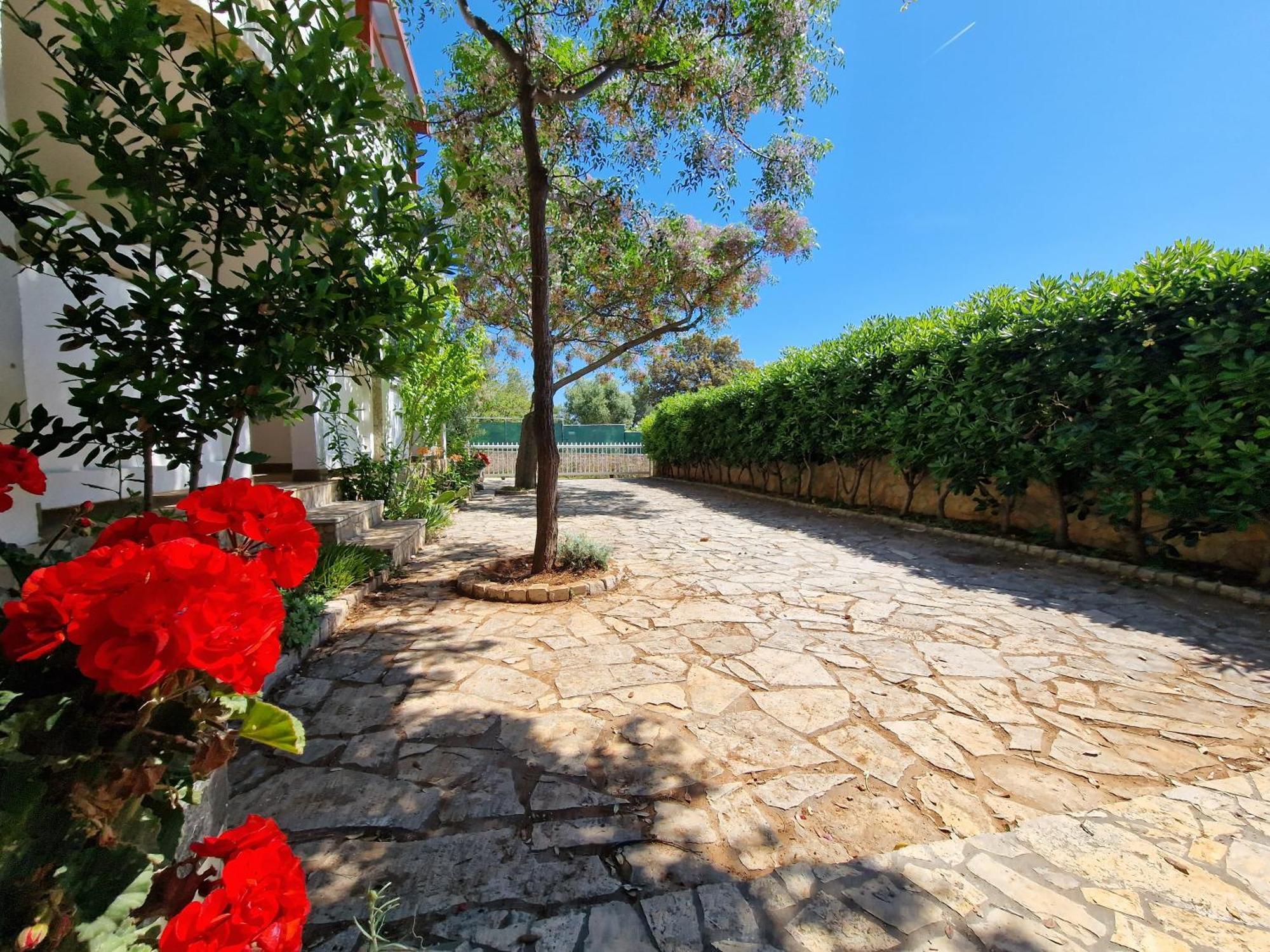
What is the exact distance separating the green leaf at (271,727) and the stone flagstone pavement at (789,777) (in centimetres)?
89

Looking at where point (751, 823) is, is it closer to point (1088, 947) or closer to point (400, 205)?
point (1088, 947)

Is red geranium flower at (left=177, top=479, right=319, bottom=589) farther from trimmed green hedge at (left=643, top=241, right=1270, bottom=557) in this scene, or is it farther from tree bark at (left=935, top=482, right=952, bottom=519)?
tree bark at (left=935, top=482, right=952, bottom=519)

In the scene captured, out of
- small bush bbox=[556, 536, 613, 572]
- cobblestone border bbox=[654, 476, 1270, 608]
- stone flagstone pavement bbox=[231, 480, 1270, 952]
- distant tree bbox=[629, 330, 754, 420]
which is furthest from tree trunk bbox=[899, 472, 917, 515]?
distant tree bbox=[629, 330, 754, 420]

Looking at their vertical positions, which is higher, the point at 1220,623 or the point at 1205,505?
the point at 1205,505

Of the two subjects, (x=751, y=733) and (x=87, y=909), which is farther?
(x=751, y=733)

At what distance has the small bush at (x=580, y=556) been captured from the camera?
4539 millimetres

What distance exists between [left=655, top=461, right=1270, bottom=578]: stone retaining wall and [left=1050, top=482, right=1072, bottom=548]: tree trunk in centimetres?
18

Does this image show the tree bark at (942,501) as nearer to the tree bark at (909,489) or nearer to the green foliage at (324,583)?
the tree bark at (909,489)

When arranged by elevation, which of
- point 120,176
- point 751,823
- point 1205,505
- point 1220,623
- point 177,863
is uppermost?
point 120,176

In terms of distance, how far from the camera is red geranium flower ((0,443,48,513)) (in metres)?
1.19

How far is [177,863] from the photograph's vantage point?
2.61 feet

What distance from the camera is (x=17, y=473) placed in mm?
1208

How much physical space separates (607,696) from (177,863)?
1.88m

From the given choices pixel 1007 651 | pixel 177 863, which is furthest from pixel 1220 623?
pixel 177 863
